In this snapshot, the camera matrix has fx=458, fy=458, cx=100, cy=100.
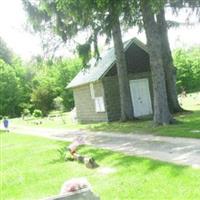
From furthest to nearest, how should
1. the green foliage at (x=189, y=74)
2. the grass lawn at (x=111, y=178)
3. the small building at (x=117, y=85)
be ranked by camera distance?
1. the green foliage at (x=189, y=74)
2. the small building at (x=117, y=85)
3. the grass lawn at (x=111, y=178)

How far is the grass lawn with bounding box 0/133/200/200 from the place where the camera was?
26.8ft

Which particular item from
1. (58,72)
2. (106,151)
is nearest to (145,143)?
(106,151)

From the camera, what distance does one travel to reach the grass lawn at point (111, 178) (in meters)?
8.16

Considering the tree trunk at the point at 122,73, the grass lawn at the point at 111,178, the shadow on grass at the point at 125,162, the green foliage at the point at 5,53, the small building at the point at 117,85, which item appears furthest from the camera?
the green foliage at the point at 5,53

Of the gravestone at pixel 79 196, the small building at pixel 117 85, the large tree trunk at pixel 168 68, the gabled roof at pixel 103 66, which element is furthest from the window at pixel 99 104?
the gravestone at pixel 79 196

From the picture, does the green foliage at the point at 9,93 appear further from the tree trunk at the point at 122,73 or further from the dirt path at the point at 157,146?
the dirt path at the point at 157,146

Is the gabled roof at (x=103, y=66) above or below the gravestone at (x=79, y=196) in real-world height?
above

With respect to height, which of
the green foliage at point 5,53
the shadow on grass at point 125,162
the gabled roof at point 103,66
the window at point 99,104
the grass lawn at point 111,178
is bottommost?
the grass lawn at point 111,178

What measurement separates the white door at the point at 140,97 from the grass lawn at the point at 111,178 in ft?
46.8

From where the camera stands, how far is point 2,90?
210 ft

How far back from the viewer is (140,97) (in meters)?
29.1

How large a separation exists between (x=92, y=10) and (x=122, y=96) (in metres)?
7.38

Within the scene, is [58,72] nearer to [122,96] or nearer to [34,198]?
[122,96]

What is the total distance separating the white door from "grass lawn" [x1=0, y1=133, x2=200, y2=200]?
14.3 metres
